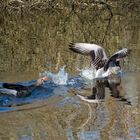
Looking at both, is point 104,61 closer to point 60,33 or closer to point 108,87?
point 108,87

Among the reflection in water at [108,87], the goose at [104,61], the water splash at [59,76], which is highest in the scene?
the goose at [104,61]

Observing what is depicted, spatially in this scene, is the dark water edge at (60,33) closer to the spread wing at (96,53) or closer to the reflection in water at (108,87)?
the spread wing at (96,53)

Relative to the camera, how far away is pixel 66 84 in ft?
39.2

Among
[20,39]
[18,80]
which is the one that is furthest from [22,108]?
[20,39]

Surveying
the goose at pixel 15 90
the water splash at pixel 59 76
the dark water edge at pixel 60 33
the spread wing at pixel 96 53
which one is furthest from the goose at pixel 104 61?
the goose at pixel 15 90

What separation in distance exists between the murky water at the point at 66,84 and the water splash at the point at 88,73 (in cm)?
16

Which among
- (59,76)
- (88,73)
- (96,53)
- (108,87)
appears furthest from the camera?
(96,53)

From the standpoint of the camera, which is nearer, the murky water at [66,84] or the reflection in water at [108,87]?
the murky water at [66,84]

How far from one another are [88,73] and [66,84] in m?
1.07

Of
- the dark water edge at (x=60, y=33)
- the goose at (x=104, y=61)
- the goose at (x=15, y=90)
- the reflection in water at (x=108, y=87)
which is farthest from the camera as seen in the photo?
the dark water edge at (x=60, y=33)

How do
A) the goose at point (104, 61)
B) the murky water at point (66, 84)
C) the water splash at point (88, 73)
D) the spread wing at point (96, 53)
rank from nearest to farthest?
the murky water at point (66, 84) → the water splash at point (88, 73) → the goose at point (104, 61) → the spread wing at point (96, 53)

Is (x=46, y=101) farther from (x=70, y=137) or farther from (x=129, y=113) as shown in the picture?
(x=70, y=137)

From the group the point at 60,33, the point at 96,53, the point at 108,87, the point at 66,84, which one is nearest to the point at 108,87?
the point at 108,87

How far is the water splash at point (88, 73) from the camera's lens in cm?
1276
